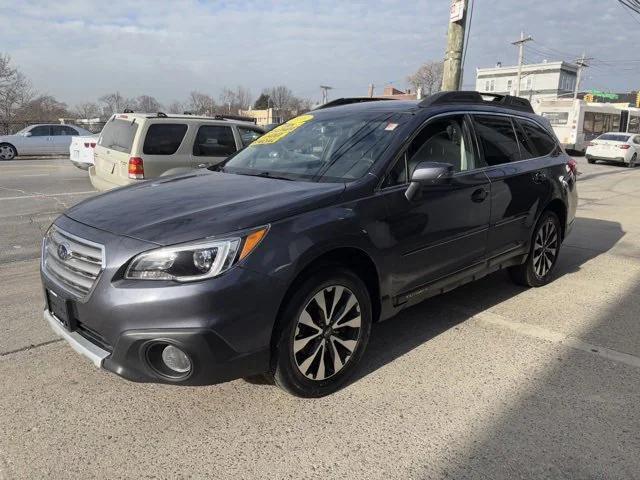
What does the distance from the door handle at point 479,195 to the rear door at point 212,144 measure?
194 inches

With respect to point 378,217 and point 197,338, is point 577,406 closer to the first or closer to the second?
point 378,217

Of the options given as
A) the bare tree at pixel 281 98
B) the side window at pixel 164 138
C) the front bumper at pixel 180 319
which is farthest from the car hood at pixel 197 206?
the bare tree at pixel 281 98

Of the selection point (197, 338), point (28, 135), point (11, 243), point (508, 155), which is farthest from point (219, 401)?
point (28, 135)

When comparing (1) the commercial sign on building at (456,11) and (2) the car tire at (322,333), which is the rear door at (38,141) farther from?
(2) the car tire at (322,333)

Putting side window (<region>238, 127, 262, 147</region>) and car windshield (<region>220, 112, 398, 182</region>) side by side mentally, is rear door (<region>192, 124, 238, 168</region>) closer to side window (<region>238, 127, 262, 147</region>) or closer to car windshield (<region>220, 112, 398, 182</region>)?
side window (<region>238, 127, 262, 147</region>)

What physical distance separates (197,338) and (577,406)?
2283mm

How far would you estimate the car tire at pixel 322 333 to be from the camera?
2965 millimetres

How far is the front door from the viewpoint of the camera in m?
3.58

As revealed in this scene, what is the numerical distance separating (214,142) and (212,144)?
60 millimetres

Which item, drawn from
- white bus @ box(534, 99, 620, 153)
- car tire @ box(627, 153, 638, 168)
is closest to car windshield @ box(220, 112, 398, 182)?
car tire @ box(627, 153, 638, 168)

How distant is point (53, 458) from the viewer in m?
2.65

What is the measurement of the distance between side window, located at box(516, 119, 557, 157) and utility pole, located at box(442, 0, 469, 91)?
A: 4.76m

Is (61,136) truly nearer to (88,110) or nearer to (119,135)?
(119,135)

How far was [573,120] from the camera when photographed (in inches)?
1179
